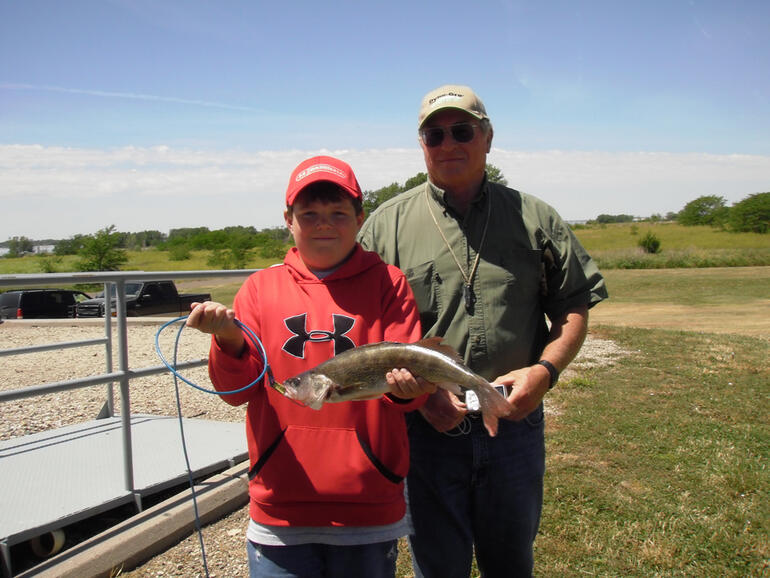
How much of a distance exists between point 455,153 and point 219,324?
136cm

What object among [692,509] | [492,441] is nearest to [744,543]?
[692,509]

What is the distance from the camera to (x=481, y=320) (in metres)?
2.66

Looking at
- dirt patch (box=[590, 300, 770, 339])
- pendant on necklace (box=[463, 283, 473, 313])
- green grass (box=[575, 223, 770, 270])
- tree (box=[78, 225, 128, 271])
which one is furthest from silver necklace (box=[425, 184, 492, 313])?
tree (box=[78, 225, 128, 271])

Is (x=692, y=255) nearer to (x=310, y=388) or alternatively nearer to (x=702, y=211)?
(x=310, y=388)

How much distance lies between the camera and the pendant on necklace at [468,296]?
2.68 meters

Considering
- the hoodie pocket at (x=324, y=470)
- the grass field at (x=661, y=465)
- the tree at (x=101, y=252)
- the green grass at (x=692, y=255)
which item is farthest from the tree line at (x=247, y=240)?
the hoodie pocket at (x=324, y=470)

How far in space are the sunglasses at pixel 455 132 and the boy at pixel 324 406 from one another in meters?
0.49

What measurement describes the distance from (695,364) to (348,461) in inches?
381

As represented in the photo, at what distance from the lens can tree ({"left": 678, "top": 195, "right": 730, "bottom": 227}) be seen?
95.5 meters

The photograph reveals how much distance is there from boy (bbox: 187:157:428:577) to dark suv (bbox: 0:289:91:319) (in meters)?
22.2

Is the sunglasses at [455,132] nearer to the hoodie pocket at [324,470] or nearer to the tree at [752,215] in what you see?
the hoodie pocket at [324,470]

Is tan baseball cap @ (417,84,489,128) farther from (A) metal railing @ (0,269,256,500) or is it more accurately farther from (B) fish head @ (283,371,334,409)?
(A) metal railing @ (0,269,256,500)

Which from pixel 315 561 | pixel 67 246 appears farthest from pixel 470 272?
pixel 67 246

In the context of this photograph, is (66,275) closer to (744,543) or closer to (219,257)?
(744,543)
